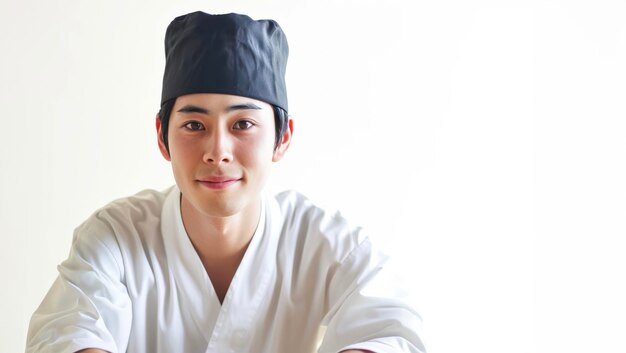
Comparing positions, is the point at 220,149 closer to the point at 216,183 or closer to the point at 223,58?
the point at 216,183

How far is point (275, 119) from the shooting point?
2.47 meters

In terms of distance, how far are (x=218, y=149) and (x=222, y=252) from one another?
37 cm

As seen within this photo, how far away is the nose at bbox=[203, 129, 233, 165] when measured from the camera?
2.29m

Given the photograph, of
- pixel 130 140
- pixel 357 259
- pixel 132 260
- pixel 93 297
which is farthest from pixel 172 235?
pixel 130 140

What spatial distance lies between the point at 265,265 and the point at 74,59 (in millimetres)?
1491

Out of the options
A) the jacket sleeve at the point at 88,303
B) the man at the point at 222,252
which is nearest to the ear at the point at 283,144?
the man at the point at 222,252

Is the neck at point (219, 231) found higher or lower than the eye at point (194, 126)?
lower

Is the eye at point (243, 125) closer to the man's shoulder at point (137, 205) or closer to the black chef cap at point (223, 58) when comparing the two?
the black chef cap at point (223, 58)

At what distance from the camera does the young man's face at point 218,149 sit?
7.58 ft

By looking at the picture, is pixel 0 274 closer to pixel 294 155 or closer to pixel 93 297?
pixel 294 155

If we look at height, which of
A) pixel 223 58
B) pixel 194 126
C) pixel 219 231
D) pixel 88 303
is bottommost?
pixel 88 303

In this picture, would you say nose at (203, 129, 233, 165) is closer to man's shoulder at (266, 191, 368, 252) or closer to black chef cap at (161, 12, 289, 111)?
black chef cap at (161, 12, 289, 111)

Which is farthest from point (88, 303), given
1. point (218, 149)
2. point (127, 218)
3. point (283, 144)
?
point (283, 144)

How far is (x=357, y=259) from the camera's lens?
99.5 inches
